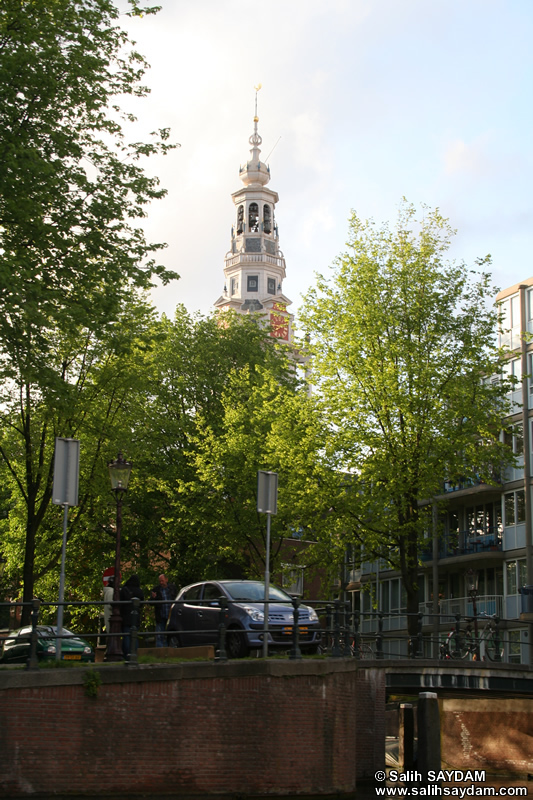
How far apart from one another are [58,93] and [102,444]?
1305 cm

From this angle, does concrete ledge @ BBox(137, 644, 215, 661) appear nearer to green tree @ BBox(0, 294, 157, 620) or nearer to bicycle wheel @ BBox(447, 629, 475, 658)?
green tree @ BBox(0, 294, 157, 620)

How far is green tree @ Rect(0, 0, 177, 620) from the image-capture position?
803 inches

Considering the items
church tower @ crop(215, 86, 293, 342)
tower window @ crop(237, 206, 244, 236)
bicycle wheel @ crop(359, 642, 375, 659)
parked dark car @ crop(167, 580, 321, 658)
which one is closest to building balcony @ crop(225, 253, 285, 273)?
church tower @ crop(215, 86, 293, 342)

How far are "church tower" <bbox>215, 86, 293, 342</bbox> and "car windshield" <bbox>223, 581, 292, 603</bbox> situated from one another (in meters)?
105

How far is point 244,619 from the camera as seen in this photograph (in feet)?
63.4

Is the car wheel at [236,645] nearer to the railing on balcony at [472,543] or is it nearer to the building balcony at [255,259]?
the railing on balcony at [472,543]

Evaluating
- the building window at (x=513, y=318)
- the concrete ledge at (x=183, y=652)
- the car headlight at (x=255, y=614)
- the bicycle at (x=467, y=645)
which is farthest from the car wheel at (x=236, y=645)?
the building window at (x=513, y=318)

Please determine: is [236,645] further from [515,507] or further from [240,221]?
[240,221]

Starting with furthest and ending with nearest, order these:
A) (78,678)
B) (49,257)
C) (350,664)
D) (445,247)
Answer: (445,247)
(49,257)
(350,664)
(78,678)

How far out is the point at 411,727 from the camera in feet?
81.4

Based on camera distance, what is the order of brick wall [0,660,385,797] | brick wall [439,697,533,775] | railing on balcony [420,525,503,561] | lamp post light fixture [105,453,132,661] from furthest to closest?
railing on balcony [420,525,503,561], brick wall [439,697,533,775], lamp post light fixture [105,453,132,661], brick wall [0,660,385,797]

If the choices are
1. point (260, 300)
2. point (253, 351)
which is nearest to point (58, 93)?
point (253, 351)

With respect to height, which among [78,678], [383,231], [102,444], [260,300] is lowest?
[78,678]

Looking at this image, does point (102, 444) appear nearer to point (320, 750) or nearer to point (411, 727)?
point (411, 727)
